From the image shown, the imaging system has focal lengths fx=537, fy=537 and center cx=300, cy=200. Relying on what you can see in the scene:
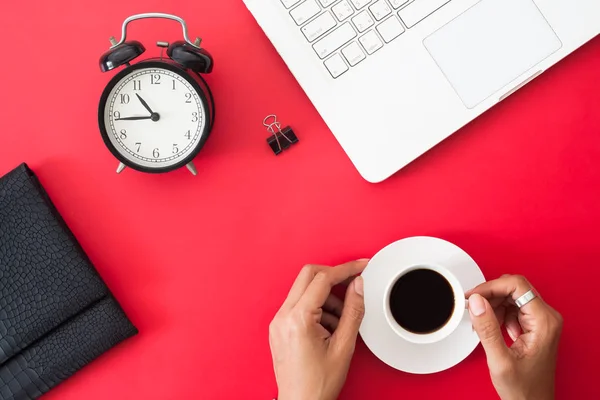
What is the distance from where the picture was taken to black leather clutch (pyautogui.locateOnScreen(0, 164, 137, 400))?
2.90 feet

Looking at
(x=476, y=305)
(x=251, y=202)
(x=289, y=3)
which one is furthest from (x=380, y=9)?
(x=476, y=305)

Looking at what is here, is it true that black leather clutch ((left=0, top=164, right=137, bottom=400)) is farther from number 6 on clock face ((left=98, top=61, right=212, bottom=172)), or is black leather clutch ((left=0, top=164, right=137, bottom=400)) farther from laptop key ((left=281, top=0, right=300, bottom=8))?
laptop key ((left=281, top=0, right=300, bottom=8))

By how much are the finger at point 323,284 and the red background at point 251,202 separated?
8cm

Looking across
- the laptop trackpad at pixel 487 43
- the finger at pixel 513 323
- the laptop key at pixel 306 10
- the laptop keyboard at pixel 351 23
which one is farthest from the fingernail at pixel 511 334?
the laptop key at pixel 306 10

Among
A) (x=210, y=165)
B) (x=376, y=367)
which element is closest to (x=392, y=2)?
(x=210, y=165)

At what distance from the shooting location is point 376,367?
95cm

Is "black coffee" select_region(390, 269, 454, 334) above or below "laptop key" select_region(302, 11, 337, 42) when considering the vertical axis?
below

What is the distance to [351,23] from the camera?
0.87m

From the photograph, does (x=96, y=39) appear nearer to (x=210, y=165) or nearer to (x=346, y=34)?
(x=210, y=165)

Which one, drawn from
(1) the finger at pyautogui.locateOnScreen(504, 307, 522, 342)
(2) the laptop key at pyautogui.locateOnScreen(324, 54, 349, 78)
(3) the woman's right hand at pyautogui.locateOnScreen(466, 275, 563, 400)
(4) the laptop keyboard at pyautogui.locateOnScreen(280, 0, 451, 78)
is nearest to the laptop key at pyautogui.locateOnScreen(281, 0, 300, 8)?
(4) the laptop keyboard at pyautogui.locateOnScreen(280, 0, 451, 78)

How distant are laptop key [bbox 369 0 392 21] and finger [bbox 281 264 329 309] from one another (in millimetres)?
418

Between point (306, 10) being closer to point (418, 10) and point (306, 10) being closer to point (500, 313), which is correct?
point (418, 10)

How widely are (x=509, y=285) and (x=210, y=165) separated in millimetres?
535

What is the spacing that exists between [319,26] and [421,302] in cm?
48
